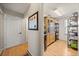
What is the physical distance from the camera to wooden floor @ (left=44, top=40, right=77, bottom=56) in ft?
5.21

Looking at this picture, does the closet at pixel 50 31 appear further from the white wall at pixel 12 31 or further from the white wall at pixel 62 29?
the white wall at pixel 12 31

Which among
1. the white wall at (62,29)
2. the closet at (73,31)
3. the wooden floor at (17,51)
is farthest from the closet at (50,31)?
the wooden floor at (17,51)

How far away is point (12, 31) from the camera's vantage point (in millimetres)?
1698

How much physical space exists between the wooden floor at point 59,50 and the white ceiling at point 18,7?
795 mm

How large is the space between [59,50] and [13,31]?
0.89m

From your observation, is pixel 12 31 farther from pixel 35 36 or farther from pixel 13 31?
pixel 35 36

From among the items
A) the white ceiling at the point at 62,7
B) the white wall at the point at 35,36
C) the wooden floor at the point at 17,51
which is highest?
the white ceiling at the point at 62,7

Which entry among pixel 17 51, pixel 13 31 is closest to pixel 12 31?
pixel 13 31

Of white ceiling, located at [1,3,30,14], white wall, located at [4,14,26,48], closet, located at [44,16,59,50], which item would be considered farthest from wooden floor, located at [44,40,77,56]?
white ceiling, located at [1,3,30,14]

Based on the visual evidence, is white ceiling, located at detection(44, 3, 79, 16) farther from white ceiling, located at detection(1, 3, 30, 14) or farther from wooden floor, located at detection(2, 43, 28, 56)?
wooden floor, located at detection(2, 43, 28, 56)

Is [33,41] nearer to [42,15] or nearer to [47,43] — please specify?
[47,43]

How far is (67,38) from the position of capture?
1.69m

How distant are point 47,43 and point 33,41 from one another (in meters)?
0.25

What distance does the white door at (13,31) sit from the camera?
166 cm
